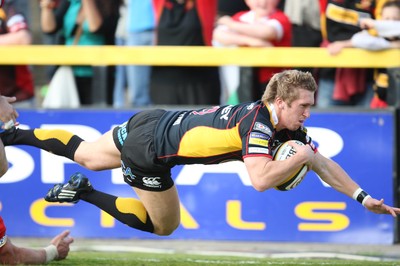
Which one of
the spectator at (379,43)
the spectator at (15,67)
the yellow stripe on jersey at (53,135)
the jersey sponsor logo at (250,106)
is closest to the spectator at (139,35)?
the spectator at (15,67)

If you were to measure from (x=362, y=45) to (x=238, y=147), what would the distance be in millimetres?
3105

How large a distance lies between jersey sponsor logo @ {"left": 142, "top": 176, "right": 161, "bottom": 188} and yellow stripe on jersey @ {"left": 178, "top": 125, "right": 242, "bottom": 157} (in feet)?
1.27

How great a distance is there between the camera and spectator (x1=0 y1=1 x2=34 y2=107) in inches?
397

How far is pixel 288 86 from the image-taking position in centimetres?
680

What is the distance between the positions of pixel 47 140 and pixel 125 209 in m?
0.83

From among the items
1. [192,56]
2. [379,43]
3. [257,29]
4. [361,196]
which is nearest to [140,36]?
[192,56]

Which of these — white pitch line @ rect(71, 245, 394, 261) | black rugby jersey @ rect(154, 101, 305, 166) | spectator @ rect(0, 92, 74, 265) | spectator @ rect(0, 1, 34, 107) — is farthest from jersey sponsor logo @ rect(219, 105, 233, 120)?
spectator @ rect(0, 1, 34, 107)

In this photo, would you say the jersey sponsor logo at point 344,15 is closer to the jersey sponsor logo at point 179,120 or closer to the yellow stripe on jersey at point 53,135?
the jersey sponsor logo at point 179,120

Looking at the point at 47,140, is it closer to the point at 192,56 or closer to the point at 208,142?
the point at 208,142

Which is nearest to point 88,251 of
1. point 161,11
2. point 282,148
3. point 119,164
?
point 119,164

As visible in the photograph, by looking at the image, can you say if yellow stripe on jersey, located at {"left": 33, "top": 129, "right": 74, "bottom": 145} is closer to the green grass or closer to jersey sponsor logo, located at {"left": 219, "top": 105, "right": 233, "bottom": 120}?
the green grass

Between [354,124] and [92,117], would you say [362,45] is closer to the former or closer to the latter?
[354,124]

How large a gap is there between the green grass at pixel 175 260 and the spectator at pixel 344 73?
1.86 m

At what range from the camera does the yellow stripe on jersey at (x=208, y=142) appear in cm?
685
